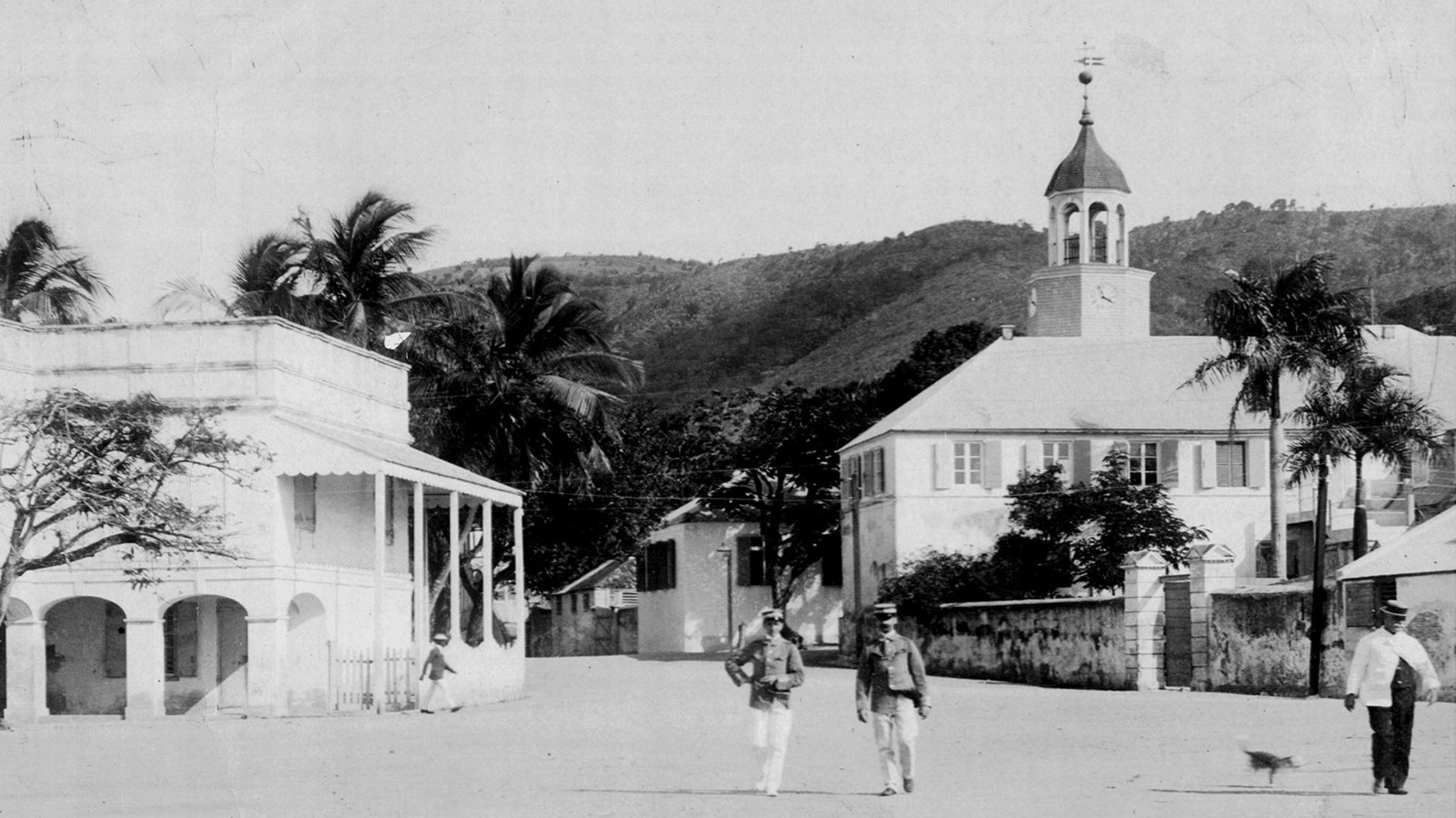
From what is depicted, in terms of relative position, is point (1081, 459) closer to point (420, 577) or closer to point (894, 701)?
point (420, 577)

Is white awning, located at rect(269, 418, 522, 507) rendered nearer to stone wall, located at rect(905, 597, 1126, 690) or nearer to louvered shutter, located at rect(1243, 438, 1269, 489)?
stone wall, located at rect(905, 597, 1126, 690)

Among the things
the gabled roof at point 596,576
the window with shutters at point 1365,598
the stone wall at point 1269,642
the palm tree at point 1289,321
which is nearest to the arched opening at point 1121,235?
the palm tree at point 1289,321

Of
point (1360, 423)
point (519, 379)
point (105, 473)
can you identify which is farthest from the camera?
point (519, 379)

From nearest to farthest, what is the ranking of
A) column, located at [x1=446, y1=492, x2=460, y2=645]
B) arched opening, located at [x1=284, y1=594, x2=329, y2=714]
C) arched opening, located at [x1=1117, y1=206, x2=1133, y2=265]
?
arched opening, located at [x1=284, y1=594, x2=329, y2=714] < column, located at [x1=446, y1=492, x2=460, y2=645] < arched opening, located at [x1=1117, y1=206, x2=1133, y2=265]

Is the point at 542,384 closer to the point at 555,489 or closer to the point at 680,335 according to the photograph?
the point at 555,489

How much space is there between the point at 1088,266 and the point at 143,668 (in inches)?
1389

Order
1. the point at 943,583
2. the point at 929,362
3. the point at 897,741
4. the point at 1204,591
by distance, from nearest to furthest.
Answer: the point at 897,741 < the point at 1204,591 < the point at 943,583 < the point at 929,362

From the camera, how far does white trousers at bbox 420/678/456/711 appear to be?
26609 millimetres

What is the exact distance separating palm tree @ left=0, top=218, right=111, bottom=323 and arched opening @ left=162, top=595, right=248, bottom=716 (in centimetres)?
918

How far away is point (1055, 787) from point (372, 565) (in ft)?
55.3

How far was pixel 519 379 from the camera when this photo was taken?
43562 millimetres

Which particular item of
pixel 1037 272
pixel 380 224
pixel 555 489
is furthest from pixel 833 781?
pixel 1037 272

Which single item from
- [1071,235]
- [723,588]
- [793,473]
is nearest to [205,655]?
[793,473]

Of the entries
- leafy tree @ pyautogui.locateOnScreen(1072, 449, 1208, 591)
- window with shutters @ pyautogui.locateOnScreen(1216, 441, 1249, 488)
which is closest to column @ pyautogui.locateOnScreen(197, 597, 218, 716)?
leafy tree @ pyautogui.locateOnScreen(1072, 449, 1208, 591)
